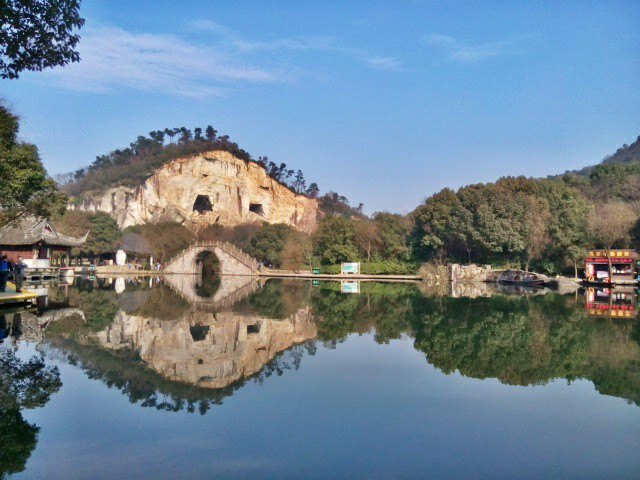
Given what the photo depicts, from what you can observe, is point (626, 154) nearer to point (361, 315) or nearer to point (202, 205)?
point (202, 205)

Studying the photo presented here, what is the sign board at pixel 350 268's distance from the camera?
148ft

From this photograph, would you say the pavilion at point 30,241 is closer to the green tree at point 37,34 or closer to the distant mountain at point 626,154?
the green tree at point 37,34

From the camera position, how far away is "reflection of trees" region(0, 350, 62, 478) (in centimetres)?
505

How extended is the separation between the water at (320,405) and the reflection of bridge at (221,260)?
34.7m

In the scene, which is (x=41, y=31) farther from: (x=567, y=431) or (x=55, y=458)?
(x=567, y=431)

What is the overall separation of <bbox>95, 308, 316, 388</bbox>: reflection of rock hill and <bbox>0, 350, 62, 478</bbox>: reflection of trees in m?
1.57

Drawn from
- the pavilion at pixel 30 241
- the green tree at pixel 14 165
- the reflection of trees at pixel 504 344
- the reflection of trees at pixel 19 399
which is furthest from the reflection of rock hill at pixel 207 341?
the pavilion at pixel 30 241

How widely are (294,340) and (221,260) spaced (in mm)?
39142

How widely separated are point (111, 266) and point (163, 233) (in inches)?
369

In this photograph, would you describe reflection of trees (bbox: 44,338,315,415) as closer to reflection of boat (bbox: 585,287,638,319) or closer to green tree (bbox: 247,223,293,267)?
reflection of boat (bbox: 585,287,638,319)

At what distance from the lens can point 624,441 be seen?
575 cm

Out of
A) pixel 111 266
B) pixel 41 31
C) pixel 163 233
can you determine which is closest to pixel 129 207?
pixel 163 233

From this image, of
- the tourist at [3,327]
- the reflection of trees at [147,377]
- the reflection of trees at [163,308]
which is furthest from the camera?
the reflection of trees at [163,308]

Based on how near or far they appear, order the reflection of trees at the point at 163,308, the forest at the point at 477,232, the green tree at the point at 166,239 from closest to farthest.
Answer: the reflection of trees at the point at 163,308, the forest at the point at 477,232, the green tree at the point at 166,239
